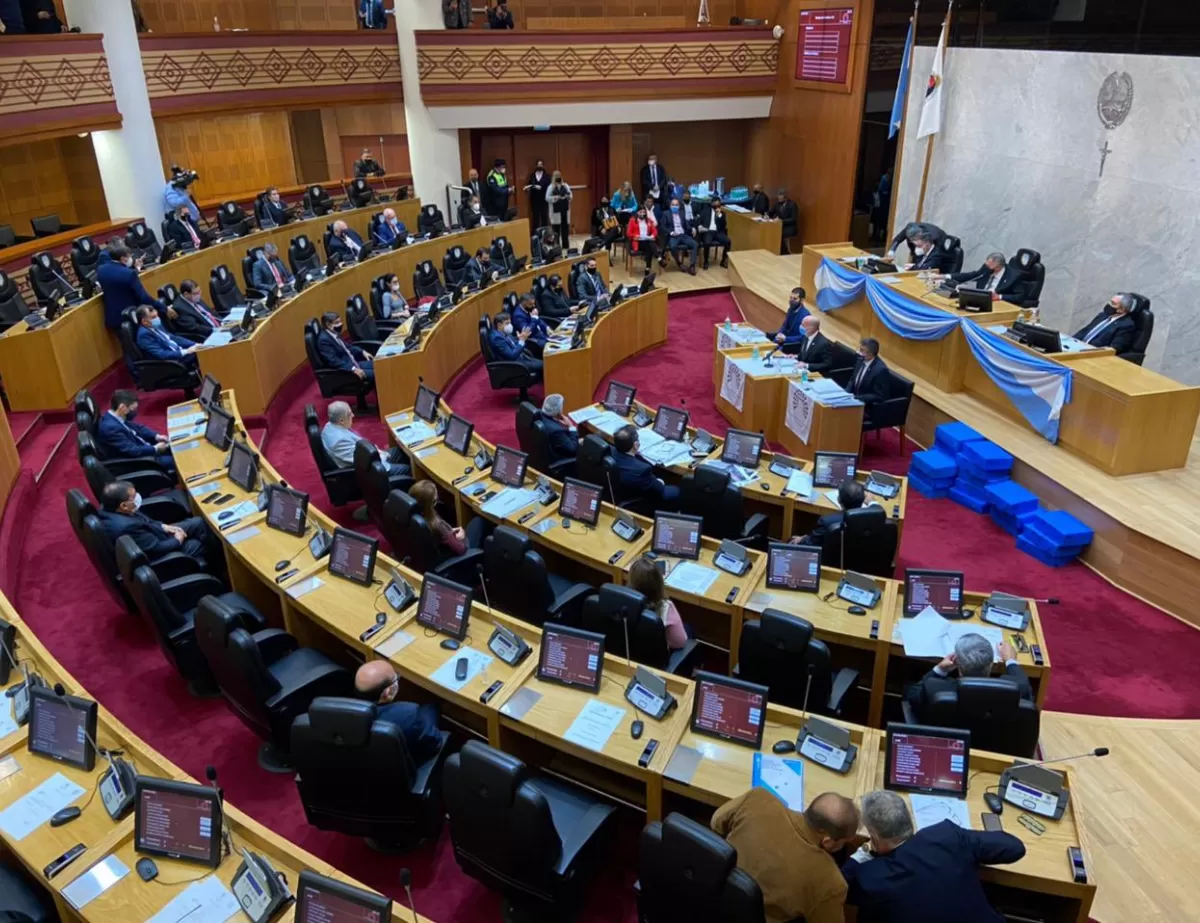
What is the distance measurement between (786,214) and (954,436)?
9344 mm

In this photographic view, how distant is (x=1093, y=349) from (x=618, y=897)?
706 cm

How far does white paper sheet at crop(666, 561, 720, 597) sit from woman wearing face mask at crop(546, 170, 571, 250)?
1233 centimetres

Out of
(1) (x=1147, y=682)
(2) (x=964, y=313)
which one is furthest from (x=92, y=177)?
(1) (x=1147, y=682)

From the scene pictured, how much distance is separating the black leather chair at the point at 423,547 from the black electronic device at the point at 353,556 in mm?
477

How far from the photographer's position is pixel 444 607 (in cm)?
509

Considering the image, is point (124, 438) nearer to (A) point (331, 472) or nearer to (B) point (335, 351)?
(A) point (331, 472)

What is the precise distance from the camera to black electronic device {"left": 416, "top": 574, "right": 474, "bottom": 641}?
5016 mm

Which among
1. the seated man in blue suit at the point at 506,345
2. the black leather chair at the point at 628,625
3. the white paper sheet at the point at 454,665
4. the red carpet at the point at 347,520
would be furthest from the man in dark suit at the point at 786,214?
the white paper sheet at the point at 454,665

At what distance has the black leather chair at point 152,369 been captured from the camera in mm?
9320

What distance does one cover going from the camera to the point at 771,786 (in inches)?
159

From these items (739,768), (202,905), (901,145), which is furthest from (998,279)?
(202,905)

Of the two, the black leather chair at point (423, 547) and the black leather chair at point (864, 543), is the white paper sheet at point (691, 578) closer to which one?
the black leather chair at point (864, 543)

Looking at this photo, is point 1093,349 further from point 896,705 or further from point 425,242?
point 425,242

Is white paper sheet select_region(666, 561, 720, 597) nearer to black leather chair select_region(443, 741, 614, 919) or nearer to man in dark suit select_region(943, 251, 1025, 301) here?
black leather chair select_region(443, 741, 614, 919)
